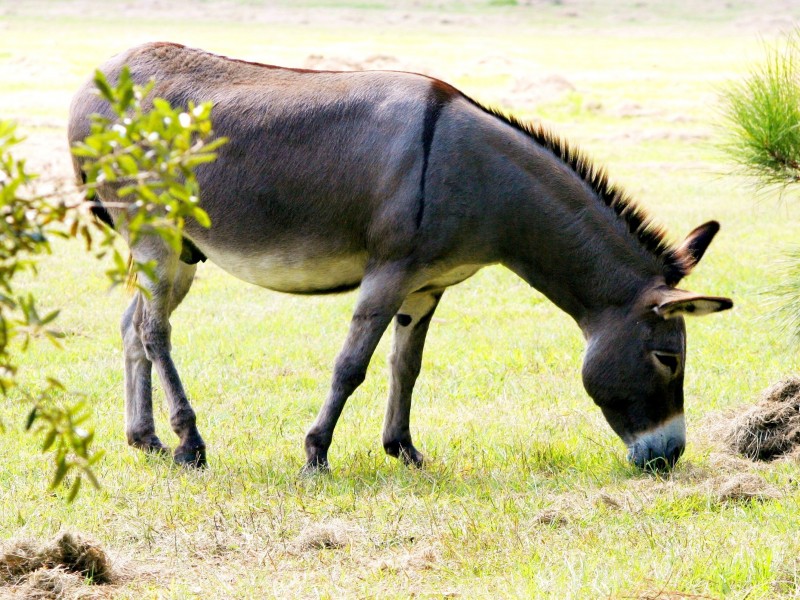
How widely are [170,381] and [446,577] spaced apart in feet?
7.75

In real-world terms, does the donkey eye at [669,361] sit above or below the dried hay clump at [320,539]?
above

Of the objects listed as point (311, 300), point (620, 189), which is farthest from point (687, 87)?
point (620, 189)

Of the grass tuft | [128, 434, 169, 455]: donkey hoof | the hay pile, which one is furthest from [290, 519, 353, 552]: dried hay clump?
the grass tuft

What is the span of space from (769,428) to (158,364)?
3.47m

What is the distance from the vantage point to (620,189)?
552cm

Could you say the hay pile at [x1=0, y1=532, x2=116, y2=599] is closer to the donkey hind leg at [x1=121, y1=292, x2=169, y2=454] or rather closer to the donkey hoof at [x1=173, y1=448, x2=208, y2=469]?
the donkey hoof at [x1=173, y1=448, x2=208, y2=469]

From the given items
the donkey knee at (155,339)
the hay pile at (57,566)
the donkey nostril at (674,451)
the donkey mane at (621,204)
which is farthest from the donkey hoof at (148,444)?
the donkey nostril at (674,451)

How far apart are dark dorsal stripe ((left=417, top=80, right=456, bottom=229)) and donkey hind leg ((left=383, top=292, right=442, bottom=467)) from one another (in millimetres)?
800

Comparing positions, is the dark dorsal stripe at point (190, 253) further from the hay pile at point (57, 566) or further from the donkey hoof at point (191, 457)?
the hay pile at point (57, 566)

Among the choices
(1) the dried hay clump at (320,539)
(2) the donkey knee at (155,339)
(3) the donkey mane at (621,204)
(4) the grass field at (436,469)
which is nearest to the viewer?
(4) the grass field at (436,469)

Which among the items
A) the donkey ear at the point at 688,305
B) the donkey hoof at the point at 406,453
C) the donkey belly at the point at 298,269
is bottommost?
the donkey hoof at the point at 406,453

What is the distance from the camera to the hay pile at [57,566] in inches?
152

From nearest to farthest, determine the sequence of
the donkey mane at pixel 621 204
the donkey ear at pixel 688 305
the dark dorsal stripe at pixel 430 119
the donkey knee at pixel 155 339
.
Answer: the donkey ear at pixel 688 305 < the dark dorsal stripe at pixel 430 119 < the donkey mane at pixel 621 204 < the donkey knee at pixel 155 339

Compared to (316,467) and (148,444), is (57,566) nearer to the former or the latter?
(316,467)
